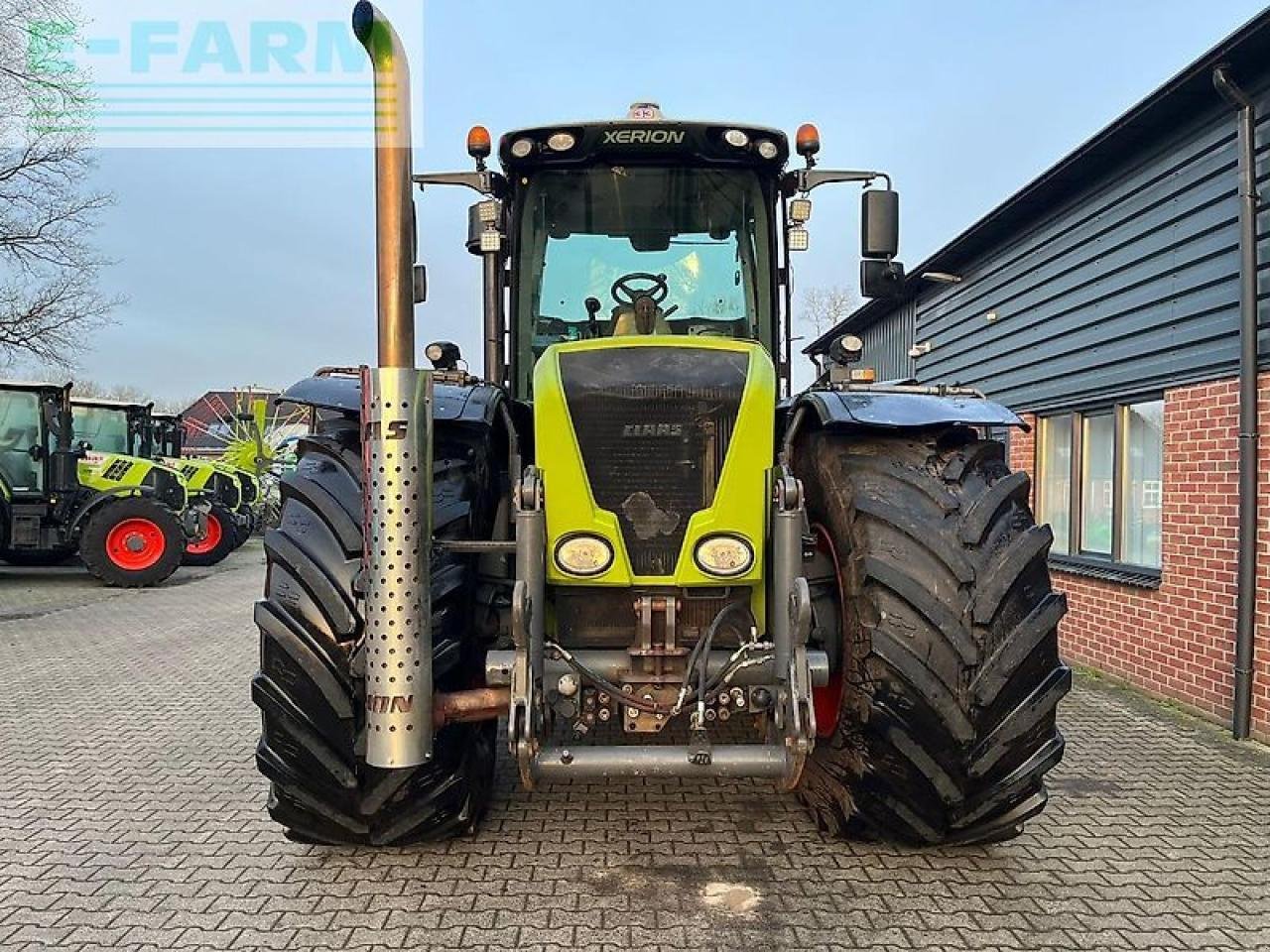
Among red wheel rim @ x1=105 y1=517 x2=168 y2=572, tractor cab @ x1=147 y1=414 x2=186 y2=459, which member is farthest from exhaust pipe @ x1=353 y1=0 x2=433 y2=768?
tractor cab @ x1=147 y1=414 x2=186 y2=459

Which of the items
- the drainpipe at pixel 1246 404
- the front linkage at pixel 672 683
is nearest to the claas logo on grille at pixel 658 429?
the front linkage at pixel 672 683

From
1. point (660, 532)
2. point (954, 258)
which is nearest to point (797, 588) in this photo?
point (660, 532)

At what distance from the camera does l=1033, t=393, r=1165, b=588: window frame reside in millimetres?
6734

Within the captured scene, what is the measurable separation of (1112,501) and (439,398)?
5.73 meters

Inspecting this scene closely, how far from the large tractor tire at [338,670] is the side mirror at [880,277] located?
6.89ft

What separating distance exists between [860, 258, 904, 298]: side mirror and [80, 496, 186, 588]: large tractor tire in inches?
446

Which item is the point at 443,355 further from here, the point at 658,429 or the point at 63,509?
the point at 63,509

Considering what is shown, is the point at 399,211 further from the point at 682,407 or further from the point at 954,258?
the point at 954,258

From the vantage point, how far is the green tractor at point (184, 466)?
15117 mm

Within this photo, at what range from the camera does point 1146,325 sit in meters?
6.57

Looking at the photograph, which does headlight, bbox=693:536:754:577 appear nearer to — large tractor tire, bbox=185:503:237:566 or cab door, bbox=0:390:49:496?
cab door, bbox=0:390:49:496

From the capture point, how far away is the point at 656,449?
3262 millimetres

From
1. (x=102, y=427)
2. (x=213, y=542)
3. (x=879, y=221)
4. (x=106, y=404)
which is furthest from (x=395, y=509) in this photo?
(x=213, y=542)

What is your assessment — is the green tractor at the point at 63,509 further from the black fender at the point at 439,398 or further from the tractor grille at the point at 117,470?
the black fender at the point at 439,398
